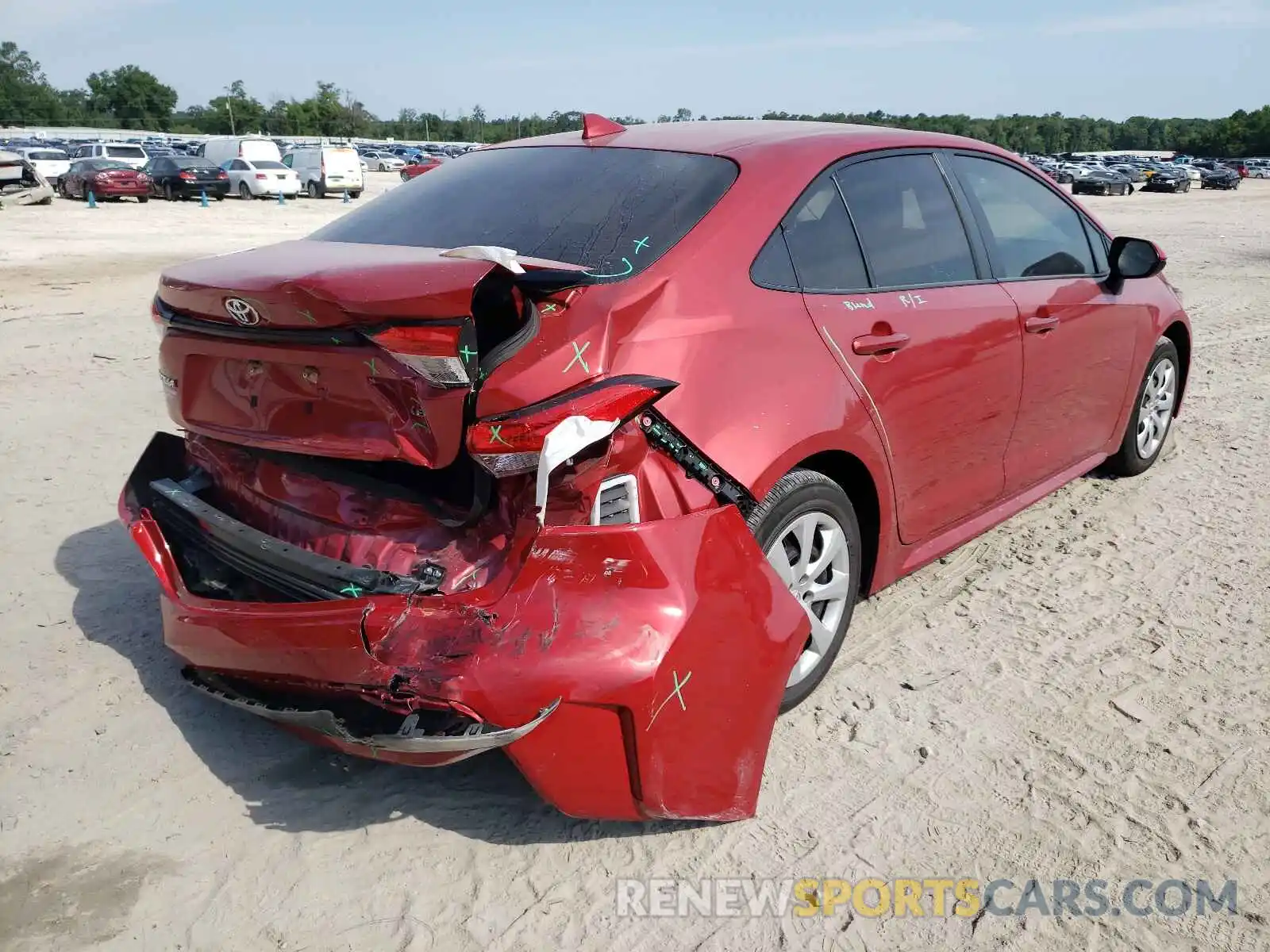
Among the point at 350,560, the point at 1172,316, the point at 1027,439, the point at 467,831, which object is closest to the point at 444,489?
the point at 350,560

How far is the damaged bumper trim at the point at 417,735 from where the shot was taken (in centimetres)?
217

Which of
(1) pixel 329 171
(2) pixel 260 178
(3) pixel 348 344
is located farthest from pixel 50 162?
(3) pixel 348 344

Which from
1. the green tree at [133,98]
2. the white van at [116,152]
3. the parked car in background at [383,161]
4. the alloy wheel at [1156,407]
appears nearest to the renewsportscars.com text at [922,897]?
the alloy wheel at [1156,407]

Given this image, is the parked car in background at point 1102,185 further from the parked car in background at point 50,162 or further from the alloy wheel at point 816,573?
the alloy wheel at point 816,573

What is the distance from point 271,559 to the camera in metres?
2.62

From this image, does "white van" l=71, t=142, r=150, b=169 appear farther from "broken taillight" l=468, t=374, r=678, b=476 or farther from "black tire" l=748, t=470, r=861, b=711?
"broken taillight" l=468, t=374, r=678, b=476

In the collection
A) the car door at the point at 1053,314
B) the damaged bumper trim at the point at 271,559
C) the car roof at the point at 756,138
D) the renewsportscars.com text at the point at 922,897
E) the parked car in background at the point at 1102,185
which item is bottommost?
the renewsportscars.com text at the point at 922,897

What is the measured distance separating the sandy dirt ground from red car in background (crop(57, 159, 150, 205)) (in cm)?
2524

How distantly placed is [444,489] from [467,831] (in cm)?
90

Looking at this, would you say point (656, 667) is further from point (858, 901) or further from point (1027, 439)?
point (1027, 439)

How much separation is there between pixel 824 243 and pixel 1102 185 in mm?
44513

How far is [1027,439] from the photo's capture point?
13.0 ft

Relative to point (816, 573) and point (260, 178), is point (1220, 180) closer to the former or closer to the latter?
point (260, 178)

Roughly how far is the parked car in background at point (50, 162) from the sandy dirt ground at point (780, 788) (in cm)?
3073
